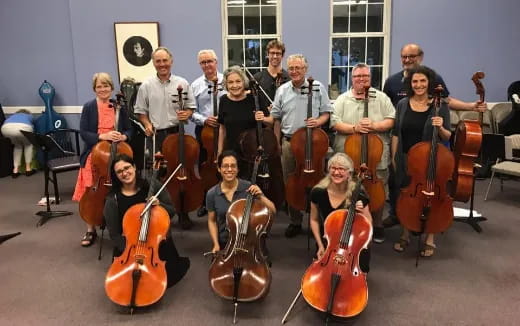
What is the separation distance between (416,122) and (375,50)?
3.46 meters

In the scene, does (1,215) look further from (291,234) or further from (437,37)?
(437,37)

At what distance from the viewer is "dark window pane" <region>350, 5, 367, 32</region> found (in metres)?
6.03

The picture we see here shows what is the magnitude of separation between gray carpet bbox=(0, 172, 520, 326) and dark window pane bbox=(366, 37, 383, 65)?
302 cm

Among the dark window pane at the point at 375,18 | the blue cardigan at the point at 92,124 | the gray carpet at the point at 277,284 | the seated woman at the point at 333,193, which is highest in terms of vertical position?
the dark window pane at the point at 375,18

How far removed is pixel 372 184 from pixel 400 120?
1.77 feet

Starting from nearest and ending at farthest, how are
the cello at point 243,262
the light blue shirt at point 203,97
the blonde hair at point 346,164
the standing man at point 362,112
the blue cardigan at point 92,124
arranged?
the cello at point 243,262
the blonde hair at point 346,164
the standing man at point 362,112
the blue cardigan at point 92,124
the light blue shirt at point 203,97

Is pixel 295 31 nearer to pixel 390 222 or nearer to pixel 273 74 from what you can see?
pixel 273 74

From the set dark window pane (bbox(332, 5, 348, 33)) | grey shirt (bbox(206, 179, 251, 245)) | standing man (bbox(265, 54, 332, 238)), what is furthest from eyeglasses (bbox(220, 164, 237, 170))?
dark window pane (bbox(332, 5, 348, 33))

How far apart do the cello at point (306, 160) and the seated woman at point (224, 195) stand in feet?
1.13

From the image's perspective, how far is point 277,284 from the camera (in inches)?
107

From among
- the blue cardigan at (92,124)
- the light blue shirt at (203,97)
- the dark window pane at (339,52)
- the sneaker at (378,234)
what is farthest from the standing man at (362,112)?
the dark window pane at (339,52)

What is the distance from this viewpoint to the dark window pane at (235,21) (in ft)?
19.9

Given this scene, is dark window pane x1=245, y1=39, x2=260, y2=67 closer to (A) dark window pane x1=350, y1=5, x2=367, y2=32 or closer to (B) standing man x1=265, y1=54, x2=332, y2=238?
(A) dark window pane x1=350, y1=5, x2=367, y2=32

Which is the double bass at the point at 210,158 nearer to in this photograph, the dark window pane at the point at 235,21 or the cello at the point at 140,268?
the cello at the point at 140,268
